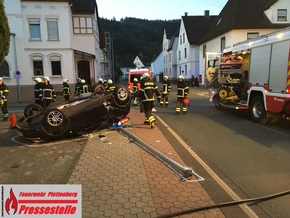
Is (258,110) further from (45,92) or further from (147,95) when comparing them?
(45,92)

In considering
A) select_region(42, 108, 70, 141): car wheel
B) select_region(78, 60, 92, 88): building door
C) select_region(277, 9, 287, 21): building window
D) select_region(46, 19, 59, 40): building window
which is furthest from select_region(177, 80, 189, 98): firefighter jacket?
select_region(78, 60, 92, 88): building door

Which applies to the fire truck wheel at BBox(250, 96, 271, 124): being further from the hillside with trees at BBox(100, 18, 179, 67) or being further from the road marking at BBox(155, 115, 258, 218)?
the hillside with trees at BBox(100, 18, 179, 67)

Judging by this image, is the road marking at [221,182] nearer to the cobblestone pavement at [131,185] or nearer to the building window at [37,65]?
the cobblestone pavement at [131,185]

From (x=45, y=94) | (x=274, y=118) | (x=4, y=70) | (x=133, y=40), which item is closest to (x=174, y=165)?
(x=274, y=118)

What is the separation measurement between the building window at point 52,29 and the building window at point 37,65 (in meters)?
2.06

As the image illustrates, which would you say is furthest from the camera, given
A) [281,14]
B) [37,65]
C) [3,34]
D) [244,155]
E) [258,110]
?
[281,14]

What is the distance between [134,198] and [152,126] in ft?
17.7

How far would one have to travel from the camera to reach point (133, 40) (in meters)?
118

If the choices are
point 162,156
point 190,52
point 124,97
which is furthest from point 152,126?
point 190,52

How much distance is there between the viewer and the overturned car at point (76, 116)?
737 centimetres

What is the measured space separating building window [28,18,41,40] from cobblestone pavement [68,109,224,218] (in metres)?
20.6

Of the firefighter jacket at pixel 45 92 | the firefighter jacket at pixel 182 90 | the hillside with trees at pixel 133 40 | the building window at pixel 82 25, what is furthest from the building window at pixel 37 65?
the hillside with trees at pixel 133 40

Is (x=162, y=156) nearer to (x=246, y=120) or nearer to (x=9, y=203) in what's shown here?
(x=9, y=203)

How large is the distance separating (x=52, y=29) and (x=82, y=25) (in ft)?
20.3
